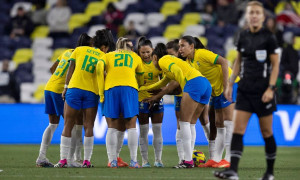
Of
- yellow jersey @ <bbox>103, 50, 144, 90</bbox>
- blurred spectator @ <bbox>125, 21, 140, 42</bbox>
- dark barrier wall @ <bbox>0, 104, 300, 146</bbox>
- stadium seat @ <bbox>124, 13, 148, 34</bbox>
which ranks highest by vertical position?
stadium seat @ <bbox>124, 13, 148, 34</bbox>

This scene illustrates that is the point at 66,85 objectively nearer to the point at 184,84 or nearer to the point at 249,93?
the point at 184,84

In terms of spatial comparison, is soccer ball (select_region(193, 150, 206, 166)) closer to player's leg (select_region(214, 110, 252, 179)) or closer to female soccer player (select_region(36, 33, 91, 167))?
female soccer player (select_region(36, 33, 91, 167))

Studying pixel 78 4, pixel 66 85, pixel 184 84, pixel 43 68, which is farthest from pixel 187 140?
pixel 78 4

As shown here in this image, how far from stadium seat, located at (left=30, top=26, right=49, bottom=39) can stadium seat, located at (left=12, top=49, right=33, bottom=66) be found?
3.31 feet

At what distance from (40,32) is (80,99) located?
1306 cm

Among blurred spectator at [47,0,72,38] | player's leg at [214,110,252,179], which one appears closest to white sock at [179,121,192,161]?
player's leg at [214,110,252,179]

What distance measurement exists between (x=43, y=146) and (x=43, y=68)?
10.9 meters

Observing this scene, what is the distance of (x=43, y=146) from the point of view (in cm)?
977

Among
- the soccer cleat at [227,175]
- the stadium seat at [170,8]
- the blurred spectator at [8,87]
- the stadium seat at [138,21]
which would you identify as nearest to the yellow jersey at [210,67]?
the soccer cleat at [227,175]

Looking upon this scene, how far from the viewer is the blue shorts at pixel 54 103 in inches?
387

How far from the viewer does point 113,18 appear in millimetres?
21000

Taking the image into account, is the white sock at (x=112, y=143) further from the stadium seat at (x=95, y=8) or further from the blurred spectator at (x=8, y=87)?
the stadium seat at (x=95, y=8)

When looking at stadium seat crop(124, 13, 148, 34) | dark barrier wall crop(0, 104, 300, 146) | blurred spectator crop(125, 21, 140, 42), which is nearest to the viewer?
dark barrier wall crop(0, 104, 300, 146)

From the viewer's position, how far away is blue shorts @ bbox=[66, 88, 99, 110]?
30.7 feet
